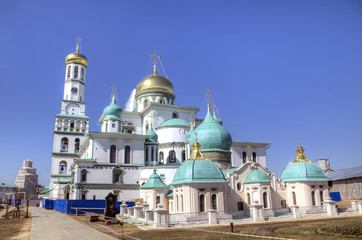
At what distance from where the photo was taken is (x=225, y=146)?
1141 inches

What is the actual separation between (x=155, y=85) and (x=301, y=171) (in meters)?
26.6

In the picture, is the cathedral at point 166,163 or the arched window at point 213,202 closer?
the arched window at point 213,202

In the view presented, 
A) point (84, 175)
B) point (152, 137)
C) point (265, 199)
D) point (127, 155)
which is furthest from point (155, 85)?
point (265, 199)

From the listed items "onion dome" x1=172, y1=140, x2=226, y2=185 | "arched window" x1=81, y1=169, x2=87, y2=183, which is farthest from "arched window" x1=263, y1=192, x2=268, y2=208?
"arched window" x1=81, y1=169, x2=87, y2=183

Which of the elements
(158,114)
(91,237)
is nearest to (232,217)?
(91,237)

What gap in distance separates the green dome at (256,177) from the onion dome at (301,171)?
12.1ft

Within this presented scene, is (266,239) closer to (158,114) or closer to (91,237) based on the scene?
(91,237)

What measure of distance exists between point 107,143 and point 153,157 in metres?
5.99

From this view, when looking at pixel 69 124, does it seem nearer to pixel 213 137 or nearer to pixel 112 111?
pixel 112 111

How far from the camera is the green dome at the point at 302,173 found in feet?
89.5

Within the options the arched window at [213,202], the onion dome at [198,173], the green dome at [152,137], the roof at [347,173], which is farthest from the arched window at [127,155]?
the roof at [347,173]

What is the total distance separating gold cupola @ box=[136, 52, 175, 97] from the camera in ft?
155

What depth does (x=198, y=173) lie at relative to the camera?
23.0 meters

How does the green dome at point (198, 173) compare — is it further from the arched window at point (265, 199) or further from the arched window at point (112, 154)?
the arched window at point (112, 154)
